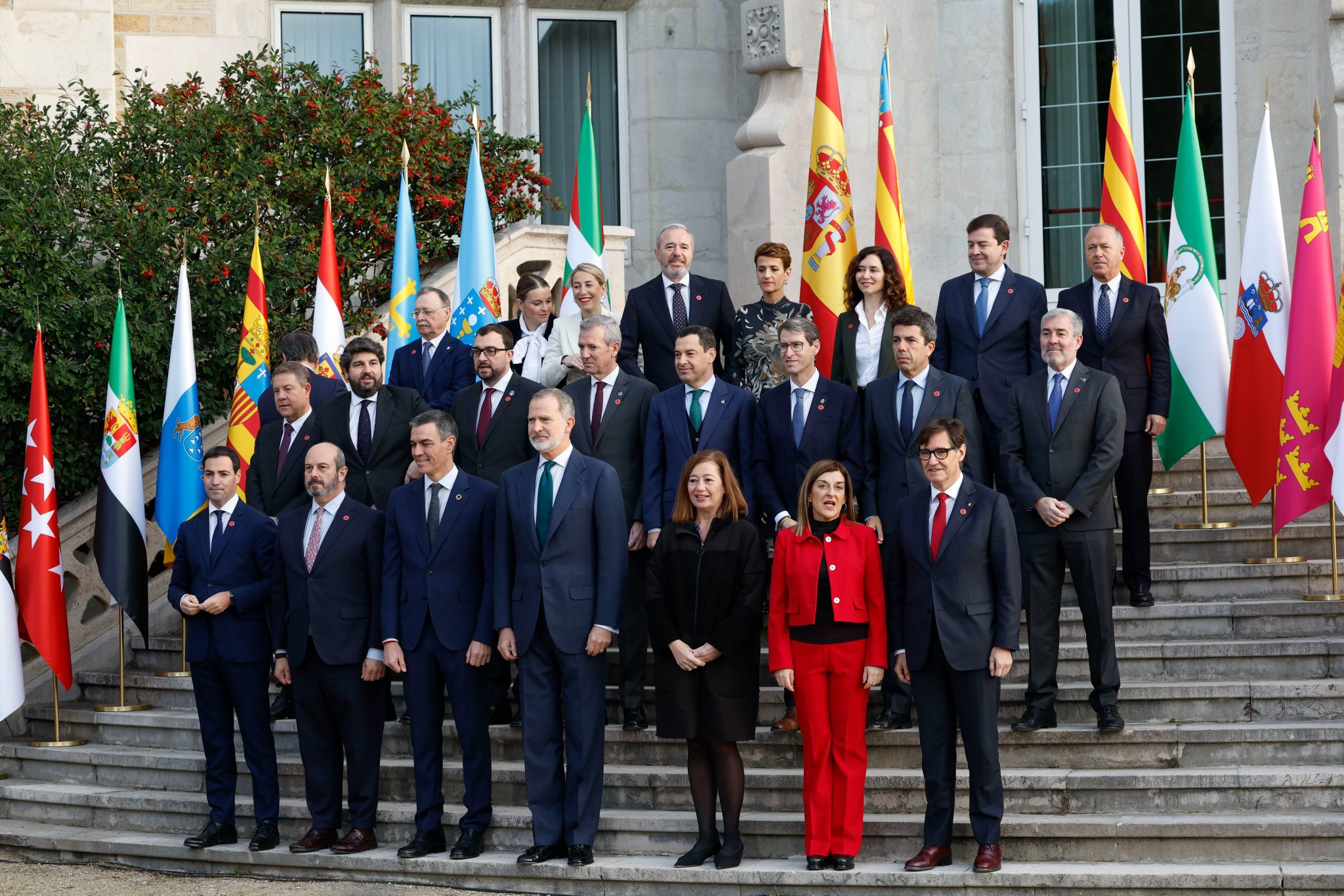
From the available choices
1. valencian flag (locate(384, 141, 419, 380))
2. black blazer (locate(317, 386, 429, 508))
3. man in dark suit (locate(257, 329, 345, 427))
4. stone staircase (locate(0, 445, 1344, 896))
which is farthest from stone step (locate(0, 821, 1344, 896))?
valencian flag (locate(384, 141, 419, 380))

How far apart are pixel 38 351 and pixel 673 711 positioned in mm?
4566

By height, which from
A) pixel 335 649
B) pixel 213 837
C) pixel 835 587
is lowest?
pixel 213 837

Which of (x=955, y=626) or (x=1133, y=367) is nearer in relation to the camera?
(x=955, y=626)

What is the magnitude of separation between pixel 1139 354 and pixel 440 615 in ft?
12.4

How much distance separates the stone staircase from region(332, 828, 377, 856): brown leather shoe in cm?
6

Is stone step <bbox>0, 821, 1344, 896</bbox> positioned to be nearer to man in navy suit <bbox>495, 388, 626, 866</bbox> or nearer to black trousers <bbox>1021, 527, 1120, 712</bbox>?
man in navy suit <bbox>495, 388, 626, 866</bbox>

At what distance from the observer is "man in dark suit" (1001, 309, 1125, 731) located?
7.18 m

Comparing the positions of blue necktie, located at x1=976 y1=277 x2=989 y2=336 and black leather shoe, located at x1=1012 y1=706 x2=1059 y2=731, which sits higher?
blue necktie, located at x1=976 y1=277 x2=989 y2=336

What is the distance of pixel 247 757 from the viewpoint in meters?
7.69

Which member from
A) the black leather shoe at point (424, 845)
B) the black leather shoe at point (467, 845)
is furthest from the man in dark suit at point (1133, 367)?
the black leather shoe at point (424, 845)

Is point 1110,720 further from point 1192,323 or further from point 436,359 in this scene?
point 436,359

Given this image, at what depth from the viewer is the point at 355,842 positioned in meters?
7.34

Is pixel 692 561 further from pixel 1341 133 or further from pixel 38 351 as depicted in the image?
pixel 1341 133

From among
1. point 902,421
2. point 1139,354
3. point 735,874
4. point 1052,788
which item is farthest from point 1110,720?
point 1139,354
